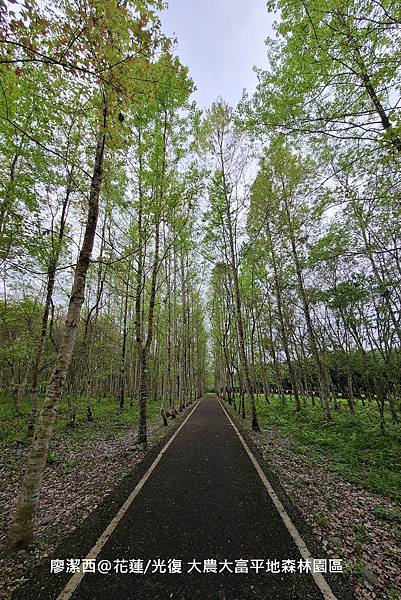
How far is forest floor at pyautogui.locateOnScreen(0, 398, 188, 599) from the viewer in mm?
3293

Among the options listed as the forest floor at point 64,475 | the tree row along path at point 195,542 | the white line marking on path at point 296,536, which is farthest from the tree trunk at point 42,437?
the white line marking on path at point 296,536

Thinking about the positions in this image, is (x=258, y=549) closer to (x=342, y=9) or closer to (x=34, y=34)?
(x=34, y=34)

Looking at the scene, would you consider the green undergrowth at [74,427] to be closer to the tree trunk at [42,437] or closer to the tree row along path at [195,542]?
the tree row along path at [195,542]

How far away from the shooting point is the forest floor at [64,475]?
3293mm

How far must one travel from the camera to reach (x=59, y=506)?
4.66 m

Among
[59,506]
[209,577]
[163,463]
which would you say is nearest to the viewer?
[209,577]

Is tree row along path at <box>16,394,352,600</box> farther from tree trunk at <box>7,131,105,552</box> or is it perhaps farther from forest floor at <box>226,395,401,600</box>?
tree trunk at <box>7,131,105,552</box>

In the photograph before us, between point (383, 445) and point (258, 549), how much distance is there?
24.4 feet

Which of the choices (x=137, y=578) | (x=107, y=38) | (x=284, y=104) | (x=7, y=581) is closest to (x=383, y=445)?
(x=137, y=578)

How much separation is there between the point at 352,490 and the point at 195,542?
3.96 metres

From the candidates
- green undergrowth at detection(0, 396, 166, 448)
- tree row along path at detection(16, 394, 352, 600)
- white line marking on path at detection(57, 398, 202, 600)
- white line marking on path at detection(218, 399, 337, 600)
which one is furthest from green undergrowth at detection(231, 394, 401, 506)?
green undergrowth at detection(0, 396, 166, 448)

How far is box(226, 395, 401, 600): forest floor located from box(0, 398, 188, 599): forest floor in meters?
3.78

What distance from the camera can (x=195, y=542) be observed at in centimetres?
331

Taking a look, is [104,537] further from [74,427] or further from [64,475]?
[74,427]
